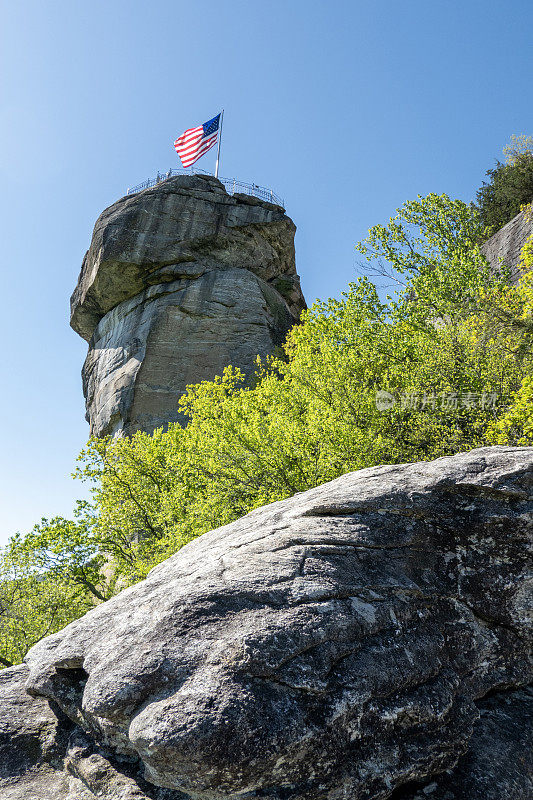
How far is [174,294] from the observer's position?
128 feet

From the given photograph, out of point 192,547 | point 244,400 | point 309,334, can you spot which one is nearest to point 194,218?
point 309,334

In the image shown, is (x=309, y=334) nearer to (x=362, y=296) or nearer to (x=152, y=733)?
(x=362, y=296)

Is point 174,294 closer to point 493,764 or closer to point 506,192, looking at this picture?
point 506,192

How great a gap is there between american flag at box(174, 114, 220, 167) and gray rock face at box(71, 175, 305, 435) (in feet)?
8.08

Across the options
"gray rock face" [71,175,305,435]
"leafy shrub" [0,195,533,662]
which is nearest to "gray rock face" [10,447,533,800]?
"leafy shrub" [0,195,533,662]

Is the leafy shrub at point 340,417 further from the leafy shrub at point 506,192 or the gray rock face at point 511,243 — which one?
the leafy shrub at point 506,192

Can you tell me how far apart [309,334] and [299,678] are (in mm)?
22287

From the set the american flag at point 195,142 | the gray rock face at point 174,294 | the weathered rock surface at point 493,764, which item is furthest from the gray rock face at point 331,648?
the american flag at point 195,142

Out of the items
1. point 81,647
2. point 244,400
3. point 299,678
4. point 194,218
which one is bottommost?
point 299,678

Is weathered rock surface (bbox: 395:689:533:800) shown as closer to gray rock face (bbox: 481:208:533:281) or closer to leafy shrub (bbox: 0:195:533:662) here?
leafy shrub (bbox: 0:195:533:662)

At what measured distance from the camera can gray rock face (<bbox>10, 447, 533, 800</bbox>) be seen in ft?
14.5

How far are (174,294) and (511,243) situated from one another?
22719mm

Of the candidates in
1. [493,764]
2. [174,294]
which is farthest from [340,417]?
[174,294]

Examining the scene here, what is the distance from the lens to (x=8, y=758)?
6.17 meters
